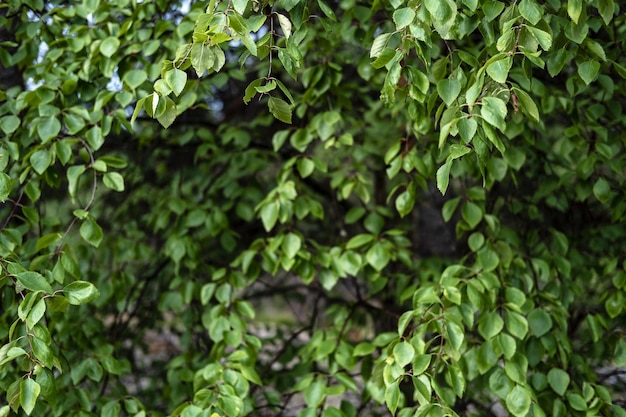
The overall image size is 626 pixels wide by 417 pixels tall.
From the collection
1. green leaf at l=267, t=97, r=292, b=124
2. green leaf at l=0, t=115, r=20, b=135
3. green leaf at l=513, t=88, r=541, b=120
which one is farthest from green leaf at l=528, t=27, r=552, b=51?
green leaf at l=0, t=115, r=20, b=135

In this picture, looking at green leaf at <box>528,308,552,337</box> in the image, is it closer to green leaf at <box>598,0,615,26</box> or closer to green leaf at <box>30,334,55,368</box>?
green leaf at <box>598,0,615,26</box>

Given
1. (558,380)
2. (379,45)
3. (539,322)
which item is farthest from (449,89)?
(558,380)

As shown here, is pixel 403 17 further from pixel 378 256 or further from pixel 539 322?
pixel 539 322

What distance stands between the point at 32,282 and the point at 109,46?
3.20 feet

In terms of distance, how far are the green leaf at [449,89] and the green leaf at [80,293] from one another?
1.16 metres

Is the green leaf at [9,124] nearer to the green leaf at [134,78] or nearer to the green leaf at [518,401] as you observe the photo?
the green leaf at [134,78]

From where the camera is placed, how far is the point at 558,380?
2350 mm

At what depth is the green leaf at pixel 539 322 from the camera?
2410mm

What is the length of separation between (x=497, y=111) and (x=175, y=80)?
2.67 ft

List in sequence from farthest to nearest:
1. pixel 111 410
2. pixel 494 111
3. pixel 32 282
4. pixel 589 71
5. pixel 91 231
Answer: pixel 111 410 → pixel 91 231 → pixel 589 71 → pixel 32 282 → pixel 494 111

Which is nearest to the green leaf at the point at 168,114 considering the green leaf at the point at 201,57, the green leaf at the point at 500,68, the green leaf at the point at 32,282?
the green leaf at the point at 201,57

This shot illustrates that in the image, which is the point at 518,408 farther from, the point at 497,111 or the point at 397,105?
the point at 397,105

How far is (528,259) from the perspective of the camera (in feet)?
9.12

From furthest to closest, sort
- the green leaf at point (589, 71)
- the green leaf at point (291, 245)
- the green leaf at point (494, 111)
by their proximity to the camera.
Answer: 1. the green leaf at point (291, 245)
2. the green leaf at point (589, 71)
3. the green leaf at point (494, 111)
